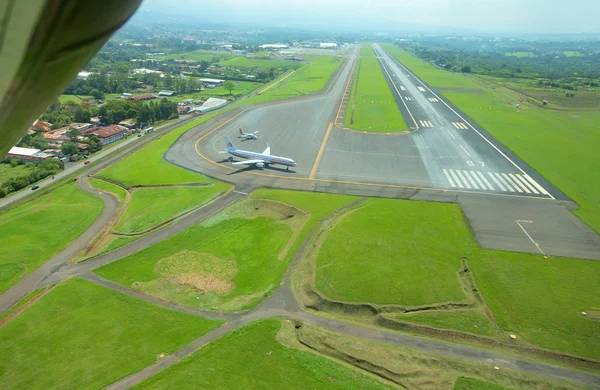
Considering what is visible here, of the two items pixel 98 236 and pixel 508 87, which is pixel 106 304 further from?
pixel 508 87

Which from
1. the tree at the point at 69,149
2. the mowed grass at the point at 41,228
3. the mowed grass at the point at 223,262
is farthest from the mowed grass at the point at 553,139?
the tree at the point at 69,149

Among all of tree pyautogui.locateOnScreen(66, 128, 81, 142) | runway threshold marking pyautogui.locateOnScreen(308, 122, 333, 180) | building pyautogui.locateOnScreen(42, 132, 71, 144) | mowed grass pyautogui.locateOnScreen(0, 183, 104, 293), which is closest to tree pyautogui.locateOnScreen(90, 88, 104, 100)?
building pyautogui.locateOnScreen(42, 132, 71, 144)

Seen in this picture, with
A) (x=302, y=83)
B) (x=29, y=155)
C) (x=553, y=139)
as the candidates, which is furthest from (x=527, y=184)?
(x=302, y=83)

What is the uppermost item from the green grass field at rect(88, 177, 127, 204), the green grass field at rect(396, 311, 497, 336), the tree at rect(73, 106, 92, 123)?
the tree at rect(73, 106, 92, 123)

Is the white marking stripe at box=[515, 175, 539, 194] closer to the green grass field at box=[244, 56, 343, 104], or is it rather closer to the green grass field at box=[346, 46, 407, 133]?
the green grass field at box=[346, 46, 407, 133]

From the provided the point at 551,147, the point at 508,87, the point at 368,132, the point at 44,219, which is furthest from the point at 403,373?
the point at 508,87

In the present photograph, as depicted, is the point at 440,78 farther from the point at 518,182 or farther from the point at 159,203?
the point at 159,203

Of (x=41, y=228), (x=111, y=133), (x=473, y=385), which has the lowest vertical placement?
(x=473, y=385)
